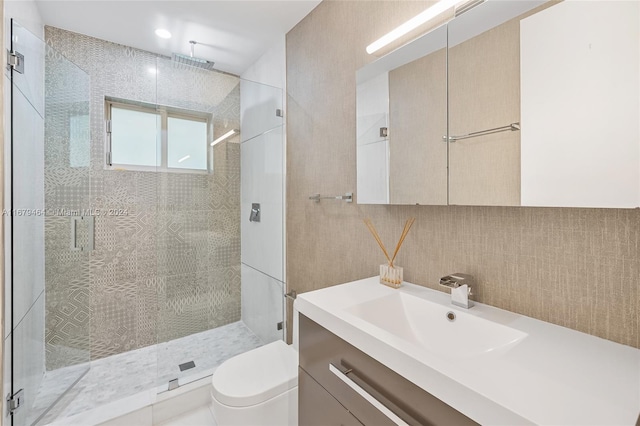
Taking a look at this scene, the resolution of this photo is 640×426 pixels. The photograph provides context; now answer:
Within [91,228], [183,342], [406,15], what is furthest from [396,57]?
[91,228]

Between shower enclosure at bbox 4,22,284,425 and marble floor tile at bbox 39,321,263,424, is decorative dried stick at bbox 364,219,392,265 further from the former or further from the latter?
marble floor tile at bbox 39,321,263,424

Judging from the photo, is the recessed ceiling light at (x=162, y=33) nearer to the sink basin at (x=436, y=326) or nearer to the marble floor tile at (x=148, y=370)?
the marble floor tile at (x=148, y=370)

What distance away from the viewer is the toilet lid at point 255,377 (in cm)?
138

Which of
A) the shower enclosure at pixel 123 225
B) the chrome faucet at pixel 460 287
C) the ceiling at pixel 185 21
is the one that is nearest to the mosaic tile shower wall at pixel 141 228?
the shower enclosure at pixel 123 225

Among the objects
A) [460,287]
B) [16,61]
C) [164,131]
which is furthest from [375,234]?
[16,61]

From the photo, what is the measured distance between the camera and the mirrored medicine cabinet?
71cm

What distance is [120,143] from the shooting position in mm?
2248

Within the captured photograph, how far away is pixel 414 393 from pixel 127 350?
7.90 feet

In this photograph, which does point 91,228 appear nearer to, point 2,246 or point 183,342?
point 2,246

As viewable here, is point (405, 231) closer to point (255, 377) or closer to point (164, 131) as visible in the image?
point (255, 377)

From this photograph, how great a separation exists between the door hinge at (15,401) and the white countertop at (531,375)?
159 cm

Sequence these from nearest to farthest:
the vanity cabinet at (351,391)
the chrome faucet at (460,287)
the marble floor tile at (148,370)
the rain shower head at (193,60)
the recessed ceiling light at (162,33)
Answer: the vanity cabinet at (351,391), the chrome faucet at (460,287), the marble floor tile at (148,370), the recessed ceiling light at (162,33), the rain shower head at (193,60)

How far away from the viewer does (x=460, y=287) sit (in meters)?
1.03

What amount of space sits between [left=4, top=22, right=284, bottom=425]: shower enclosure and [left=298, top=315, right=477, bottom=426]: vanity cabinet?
108 cm
